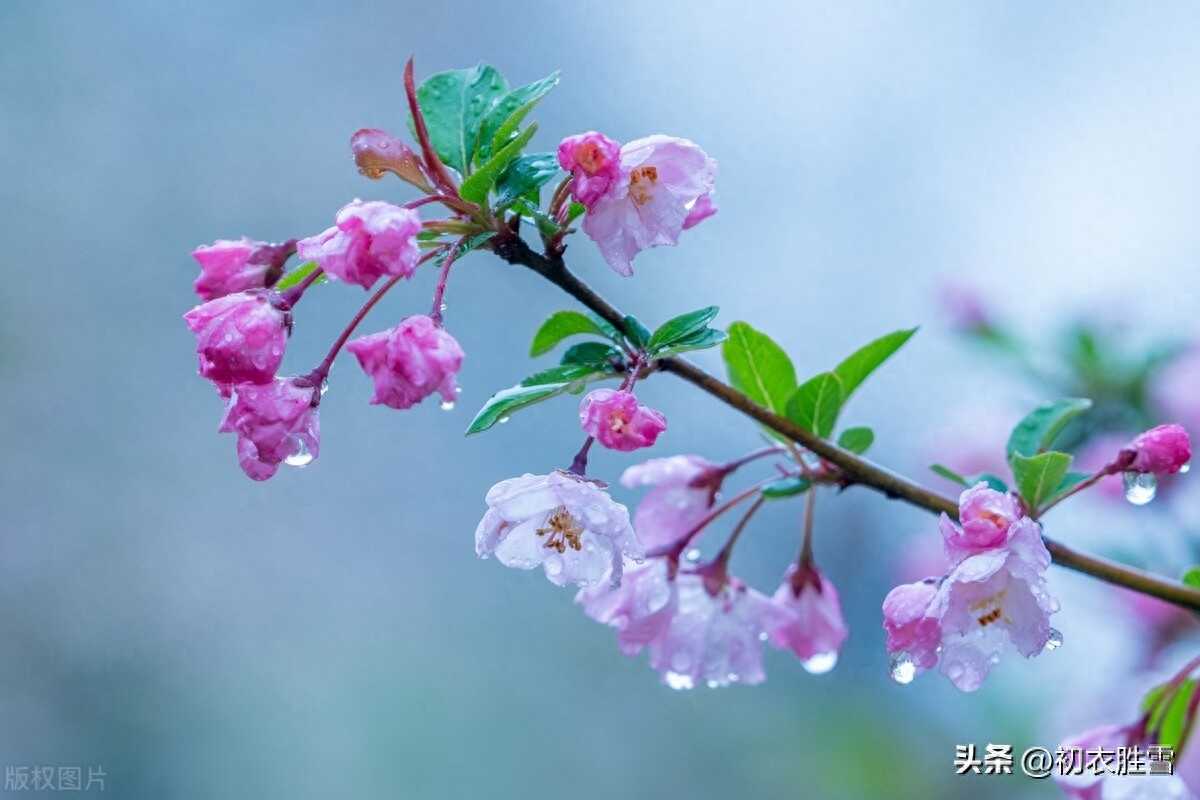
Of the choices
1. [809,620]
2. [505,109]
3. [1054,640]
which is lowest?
[1054,640]

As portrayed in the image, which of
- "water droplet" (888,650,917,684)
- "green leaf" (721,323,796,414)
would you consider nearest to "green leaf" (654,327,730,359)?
"green leaf" (721,323,796,414)

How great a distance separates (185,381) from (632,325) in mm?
2160

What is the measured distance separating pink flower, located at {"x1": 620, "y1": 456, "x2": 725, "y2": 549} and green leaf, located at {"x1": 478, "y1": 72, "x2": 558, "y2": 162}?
28 centimetres

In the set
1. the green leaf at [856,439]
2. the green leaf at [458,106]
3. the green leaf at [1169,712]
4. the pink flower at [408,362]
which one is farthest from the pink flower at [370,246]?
the green leaf at [1169,712]

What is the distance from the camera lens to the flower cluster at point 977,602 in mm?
603

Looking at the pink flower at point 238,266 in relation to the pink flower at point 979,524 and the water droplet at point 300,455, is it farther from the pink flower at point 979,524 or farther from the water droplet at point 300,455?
the pink flower at point 979,524

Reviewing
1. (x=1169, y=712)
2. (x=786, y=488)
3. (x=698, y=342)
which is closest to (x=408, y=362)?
(x=698, y=342)

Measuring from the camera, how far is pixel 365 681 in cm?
247

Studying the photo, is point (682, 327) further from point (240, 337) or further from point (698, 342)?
point (240, 337)

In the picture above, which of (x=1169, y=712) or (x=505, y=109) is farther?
(x=1169, y=712)

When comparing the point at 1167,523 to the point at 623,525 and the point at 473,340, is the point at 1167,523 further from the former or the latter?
the point at 473,340

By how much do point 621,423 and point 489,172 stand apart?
0.15 m

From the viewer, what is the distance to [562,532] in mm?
722

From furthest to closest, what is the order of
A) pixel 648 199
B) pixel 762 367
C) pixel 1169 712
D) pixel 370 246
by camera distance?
pixel 1169 712 → pixel 762 367 → pixel 648 199 → pixel 370 246
